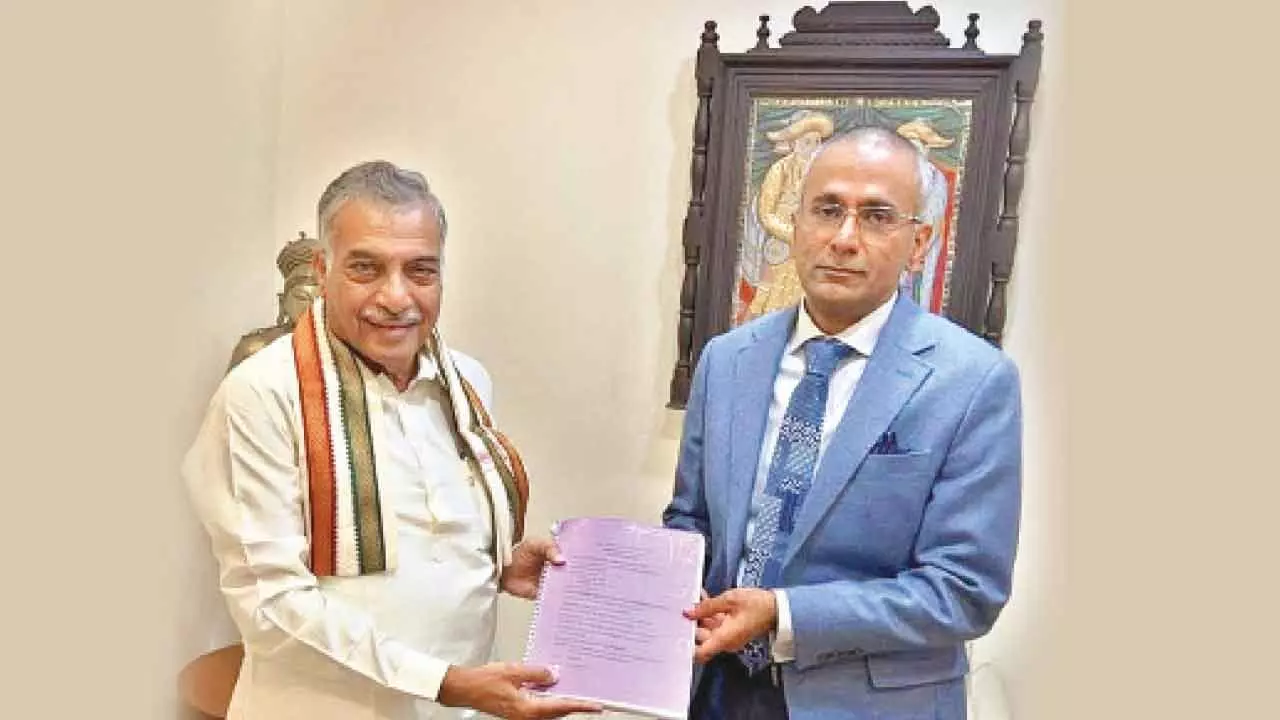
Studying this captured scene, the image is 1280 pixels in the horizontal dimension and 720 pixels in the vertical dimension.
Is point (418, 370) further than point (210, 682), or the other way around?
point (210, 682)

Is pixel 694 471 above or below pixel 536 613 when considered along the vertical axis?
above

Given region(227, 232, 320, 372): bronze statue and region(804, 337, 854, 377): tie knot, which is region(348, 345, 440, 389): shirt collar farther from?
region(227, 232, 320, 372): bronze statue

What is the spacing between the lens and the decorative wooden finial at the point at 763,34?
2.40 metres

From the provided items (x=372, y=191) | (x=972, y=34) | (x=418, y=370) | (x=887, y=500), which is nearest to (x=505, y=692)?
(x=418, y=370)

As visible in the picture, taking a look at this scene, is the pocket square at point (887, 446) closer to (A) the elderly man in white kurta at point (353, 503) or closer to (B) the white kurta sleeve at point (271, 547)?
(A) the elderly man in white kurta at point (353, 503)

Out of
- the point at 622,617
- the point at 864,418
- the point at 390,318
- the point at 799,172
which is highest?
the point at 799,172

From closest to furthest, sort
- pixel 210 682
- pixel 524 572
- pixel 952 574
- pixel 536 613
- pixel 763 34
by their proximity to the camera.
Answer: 1. pixel 952 574
2. pixel 536 613
3. pixel 524 572
4. pixel 210 682
5. pixel 763 34

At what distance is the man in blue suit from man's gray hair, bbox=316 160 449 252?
597 millimetres

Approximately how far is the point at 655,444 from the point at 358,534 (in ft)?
4.73

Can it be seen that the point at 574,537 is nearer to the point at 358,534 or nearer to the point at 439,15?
the point at 358,534

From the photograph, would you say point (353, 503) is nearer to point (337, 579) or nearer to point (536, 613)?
point (337, 579)

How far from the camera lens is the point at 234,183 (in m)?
2.58

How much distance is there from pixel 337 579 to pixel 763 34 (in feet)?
5.87

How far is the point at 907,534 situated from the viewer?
130cm
